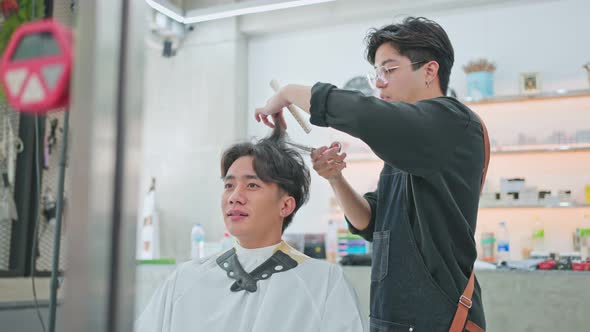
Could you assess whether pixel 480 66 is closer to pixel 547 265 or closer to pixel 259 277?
pixel 547 265

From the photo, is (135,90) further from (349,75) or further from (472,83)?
(349,75)

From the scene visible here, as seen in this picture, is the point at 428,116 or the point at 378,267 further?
the point at 378,267

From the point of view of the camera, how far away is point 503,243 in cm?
492

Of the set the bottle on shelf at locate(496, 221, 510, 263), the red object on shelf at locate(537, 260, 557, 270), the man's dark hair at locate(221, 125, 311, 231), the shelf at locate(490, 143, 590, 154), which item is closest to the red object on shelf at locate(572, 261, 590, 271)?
the red object on shelf at locate(537, 260, 557, 270)

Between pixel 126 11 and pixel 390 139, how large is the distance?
0.99 meters

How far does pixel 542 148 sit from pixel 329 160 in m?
→ 3.60

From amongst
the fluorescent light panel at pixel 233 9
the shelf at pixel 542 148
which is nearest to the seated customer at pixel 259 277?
the fluorescent light panel at pixel 233 9

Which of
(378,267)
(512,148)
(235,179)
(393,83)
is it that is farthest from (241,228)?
(512,148)

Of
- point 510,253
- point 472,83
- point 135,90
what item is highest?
point 472,83

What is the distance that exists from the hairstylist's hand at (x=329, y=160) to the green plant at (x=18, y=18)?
123 centimetres

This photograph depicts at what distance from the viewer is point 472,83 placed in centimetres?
516

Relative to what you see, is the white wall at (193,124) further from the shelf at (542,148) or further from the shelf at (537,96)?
the shelf at (542,148)

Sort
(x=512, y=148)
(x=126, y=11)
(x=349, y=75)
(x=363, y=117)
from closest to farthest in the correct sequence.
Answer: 1. (x=126, y=11)
2. (x=363, y=117)
3. (x=512, y=148)
4. (x=349, y=75)

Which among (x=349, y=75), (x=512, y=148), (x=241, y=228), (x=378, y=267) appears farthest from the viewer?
(x=349, y=75)
